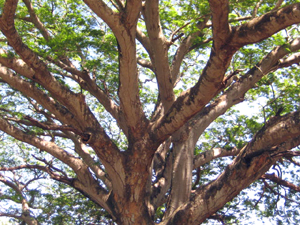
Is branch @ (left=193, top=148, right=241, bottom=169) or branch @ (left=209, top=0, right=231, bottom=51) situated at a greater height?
branch @ (left=193, top=148, right=241, bottom=169)

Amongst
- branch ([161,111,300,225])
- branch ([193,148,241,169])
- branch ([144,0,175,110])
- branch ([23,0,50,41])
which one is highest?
branch ([23,0,50,41])

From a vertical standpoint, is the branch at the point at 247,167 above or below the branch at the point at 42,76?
below

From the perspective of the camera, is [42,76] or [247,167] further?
[42,76]

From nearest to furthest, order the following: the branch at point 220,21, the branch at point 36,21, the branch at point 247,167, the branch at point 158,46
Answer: the branch at point 220,21 < the branch at point 247,167 < the branch at point 158,46 < the branch at point 36,21

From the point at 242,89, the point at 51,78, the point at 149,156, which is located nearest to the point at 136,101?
the point at 149,156

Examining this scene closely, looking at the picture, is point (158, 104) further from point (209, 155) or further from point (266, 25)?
point (266, 25)

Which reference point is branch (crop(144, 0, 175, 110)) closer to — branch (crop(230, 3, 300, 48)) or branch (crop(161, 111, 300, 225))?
branch (crop(161, 111, 300, 225))

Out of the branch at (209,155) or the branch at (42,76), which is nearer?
the branch at (42,76)

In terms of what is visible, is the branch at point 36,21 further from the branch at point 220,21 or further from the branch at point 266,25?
the branch at point 266,25

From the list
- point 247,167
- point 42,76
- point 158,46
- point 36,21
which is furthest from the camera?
point 36,21

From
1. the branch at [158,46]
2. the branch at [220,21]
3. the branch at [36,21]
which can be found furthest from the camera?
the branch at [36,21]

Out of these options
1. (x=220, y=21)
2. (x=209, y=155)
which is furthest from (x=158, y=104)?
(x=220, y=21)

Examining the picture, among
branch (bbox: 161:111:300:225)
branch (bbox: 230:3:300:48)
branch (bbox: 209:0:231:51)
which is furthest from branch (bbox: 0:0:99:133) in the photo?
branch (bbox: 230:3:300:48)

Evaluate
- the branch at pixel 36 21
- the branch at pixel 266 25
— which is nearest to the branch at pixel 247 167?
the branch at pixel 266 25
